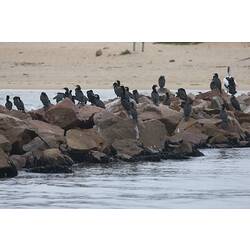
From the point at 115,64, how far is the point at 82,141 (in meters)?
1.63

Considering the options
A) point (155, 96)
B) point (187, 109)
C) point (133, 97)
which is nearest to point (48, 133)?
point (133, 97)

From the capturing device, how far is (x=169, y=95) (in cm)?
1040

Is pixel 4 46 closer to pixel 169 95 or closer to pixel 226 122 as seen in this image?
pixel 169 95

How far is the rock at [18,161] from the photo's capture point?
9980 mm

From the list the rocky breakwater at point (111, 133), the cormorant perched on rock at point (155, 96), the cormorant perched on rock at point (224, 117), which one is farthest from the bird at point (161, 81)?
the cormorant perched on rock at point (224, 117)

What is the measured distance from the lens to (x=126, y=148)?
35.0 feet

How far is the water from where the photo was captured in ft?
28.3

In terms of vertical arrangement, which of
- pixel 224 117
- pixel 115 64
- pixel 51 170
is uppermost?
pixel 115 64

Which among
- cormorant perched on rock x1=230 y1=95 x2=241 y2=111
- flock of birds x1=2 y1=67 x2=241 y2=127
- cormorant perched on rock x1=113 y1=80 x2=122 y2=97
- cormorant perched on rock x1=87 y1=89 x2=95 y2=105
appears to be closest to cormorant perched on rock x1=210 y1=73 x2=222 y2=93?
flock of birds x1=2 y1=67 x2=241 y2=127

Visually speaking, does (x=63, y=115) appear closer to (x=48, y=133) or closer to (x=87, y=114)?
(x=87, y=114)
